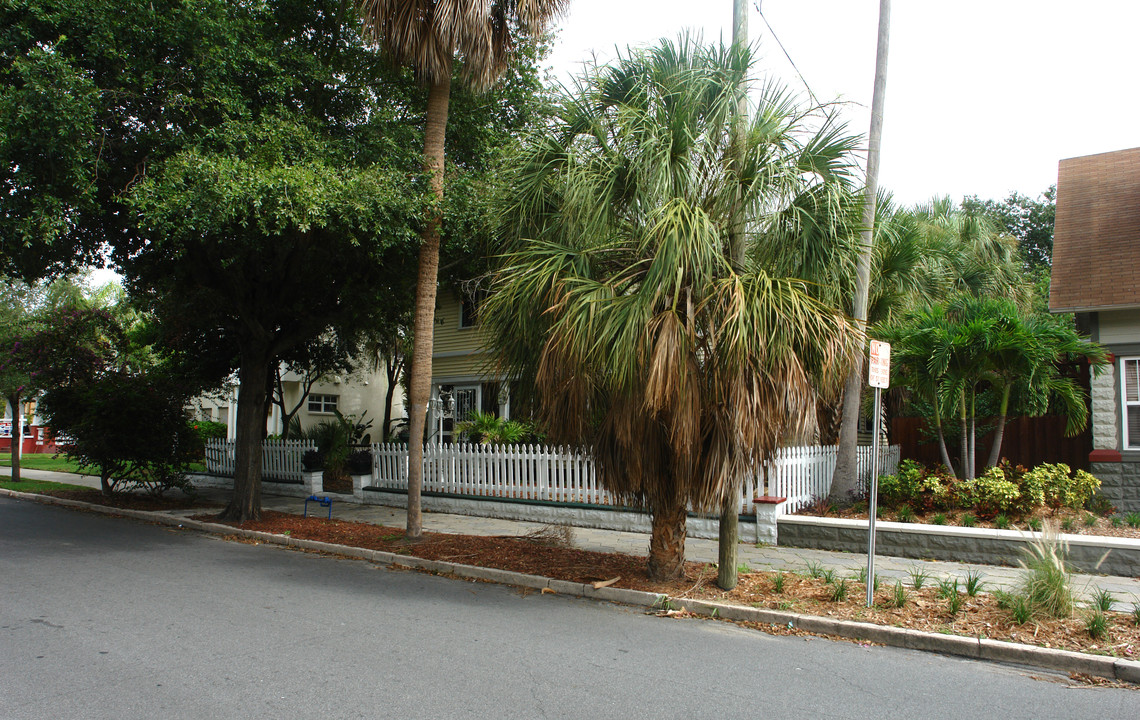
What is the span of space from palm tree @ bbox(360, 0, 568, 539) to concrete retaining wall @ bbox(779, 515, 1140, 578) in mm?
5707

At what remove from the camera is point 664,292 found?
7152mm

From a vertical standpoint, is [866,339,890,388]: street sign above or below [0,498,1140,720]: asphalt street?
above

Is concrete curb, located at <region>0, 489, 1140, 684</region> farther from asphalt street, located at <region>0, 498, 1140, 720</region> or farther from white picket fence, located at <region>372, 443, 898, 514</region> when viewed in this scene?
white picket fence, located at <region>372, 443, 898, 514</region>

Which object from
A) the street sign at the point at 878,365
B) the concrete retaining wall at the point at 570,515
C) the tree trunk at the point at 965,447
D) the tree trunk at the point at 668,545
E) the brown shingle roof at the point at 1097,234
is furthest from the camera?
the brown shingle roof at the point at 1097,234

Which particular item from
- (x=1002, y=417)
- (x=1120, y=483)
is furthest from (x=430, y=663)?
(x=1120, y=483)

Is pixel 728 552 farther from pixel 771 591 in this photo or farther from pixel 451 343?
pixel 451 343

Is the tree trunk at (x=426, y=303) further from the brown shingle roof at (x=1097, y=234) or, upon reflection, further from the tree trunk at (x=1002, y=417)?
the brown shingle roof at (x=1097, y=234)

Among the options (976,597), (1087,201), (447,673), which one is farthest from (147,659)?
(1087,201)

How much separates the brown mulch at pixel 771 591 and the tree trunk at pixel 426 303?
918mm

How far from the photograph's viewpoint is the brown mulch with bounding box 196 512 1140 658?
20.5 feet

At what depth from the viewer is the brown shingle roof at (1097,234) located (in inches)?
490

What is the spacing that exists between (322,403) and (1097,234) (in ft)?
85.9

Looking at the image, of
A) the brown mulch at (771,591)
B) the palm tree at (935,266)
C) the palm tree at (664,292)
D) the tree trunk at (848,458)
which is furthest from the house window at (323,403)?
the palm tree at (664,292)

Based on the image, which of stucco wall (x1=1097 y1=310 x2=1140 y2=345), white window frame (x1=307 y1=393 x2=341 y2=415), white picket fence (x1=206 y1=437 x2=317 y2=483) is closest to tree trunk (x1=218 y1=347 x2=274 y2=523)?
white picket fence (x1=206 y1=437 x2=317 y2=483)
